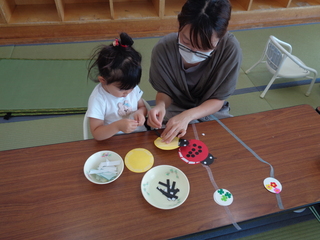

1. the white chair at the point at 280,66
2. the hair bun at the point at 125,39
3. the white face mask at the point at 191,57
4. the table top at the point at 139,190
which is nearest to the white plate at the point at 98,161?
the table top at the point at 139,190

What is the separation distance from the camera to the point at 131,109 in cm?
118

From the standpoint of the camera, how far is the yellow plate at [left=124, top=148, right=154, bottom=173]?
34.3 inches

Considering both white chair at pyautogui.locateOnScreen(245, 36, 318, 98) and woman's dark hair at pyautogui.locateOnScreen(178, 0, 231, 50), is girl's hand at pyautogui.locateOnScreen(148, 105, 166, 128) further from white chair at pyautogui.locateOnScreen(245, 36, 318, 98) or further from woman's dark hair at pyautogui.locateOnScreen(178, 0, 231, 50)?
white chair at pyautogui.locateOnScreen(245, 36, 318, 98)

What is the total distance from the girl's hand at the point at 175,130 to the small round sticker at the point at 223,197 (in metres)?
0.29

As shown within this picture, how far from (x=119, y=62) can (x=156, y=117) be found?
302 mm

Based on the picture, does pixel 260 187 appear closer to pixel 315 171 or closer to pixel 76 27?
pixel 315 171

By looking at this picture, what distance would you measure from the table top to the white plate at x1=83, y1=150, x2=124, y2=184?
2 cm

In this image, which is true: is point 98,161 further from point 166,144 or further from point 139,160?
point 166,144

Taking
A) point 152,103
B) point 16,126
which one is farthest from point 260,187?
point 16,126

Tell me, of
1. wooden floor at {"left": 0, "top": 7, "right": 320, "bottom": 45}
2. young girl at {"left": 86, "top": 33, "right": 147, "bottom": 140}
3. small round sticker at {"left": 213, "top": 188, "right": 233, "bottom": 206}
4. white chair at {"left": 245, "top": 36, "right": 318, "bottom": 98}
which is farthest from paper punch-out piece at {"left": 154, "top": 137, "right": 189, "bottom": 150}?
wooden floor at {"left": 0, "top": 7, "right": 320, "bottom": 45}

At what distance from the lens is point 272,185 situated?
2.75 ft

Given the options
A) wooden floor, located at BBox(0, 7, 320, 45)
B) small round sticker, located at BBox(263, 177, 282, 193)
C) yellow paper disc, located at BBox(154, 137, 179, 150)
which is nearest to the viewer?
small round sticker, located at BBox(263, 177, 282, 193)

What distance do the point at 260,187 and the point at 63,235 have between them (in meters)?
0.70

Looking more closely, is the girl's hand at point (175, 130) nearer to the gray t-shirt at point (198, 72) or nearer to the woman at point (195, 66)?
the woman at point (195, 66)
